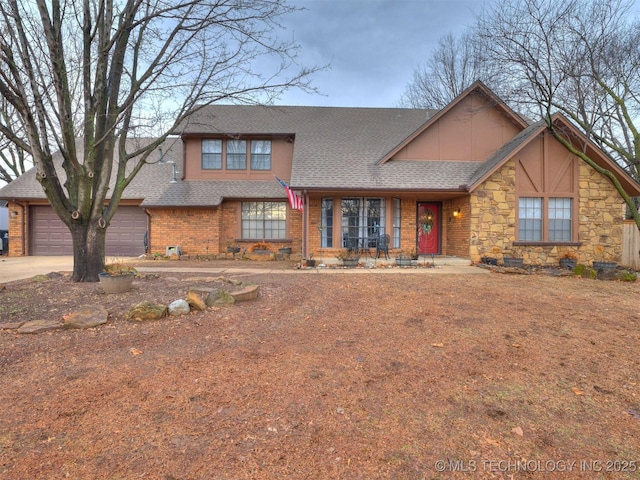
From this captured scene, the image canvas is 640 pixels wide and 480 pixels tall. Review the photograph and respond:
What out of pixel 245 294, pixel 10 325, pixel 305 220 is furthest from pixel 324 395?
pixel 305 220

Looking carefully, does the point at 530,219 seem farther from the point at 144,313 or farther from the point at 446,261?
the point at 144,313

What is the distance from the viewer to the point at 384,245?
38.0 feet

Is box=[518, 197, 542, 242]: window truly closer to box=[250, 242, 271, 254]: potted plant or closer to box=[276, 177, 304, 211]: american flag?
box=[276, 177, 304, 211]: american flag

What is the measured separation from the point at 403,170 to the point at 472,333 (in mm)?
8527

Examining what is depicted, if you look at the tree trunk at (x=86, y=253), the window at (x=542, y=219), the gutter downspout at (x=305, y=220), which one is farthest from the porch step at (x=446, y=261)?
the tree trunk at (x=86, y=253)

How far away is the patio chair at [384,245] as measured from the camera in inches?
452

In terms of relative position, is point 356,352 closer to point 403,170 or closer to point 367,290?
point 367,290

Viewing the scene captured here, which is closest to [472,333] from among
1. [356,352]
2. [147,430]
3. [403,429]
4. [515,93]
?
[356,352]

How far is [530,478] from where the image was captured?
1.85m

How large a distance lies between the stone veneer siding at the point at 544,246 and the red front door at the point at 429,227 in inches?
Result: 85.8

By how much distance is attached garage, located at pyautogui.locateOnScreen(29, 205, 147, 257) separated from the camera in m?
14.5

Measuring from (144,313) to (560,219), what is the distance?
12525 millimetres

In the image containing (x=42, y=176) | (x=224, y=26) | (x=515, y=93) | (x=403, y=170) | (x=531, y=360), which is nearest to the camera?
(x=531, y=360)

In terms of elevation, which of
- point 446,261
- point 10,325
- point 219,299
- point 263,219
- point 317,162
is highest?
point 317,162
